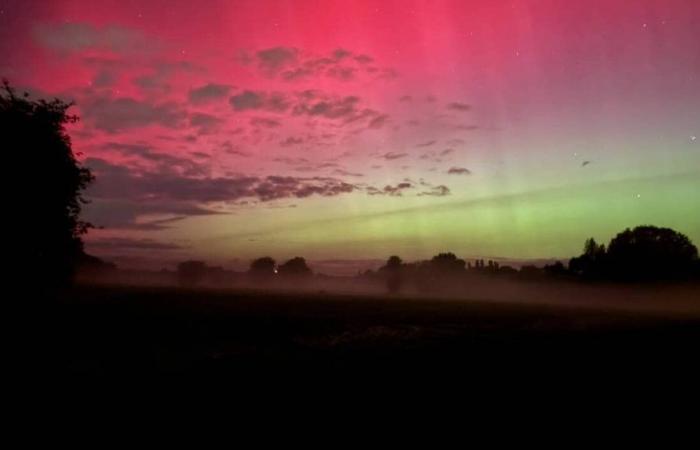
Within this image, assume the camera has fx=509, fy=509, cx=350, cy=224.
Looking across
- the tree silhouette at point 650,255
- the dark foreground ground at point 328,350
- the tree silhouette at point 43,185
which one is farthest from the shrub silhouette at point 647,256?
the tree silhouette at point 43,185

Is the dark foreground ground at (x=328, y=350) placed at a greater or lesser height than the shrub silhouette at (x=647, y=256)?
lesser

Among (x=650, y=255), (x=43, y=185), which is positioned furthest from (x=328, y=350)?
(x=650, y=255)

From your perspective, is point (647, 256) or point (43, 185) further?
point (647, 256)

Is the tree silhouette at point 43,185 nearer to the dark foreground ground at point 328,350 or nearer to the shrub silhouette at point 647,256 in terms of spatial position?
the dark foreground ground at point 328,350

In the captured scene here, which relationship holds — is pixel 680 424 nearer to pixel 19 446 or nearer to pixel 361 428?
pixel 361 428

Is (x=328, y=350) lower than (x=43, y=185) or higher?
lower

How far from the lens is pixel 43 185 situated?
34438 mm

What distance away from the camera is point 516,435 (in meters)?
13.2

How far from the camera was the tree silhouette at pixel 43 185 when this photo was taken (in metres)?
33.4

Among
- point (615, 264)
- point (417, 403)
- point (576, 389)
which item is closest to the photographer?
point (417, 403)

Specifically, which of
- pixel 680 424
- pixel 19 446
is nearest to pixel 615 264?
pixel 680 424

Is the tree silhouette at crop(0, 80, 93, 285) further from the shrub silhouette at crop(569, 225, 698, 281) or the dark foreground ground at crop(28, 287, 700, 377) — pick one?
the shrub silhouette at crop(569, 225, 698, 281)

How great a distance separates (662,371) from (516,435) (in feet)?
46.8

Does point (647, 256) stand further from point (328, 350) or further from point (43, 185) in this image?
point (43, 185)
